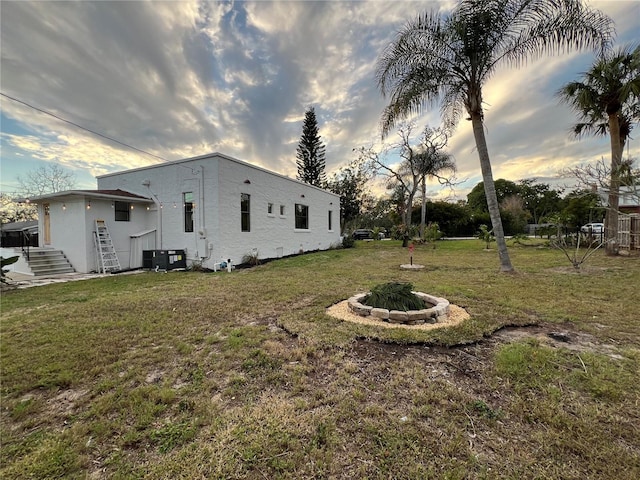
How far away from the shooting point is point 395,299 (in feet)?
13.8

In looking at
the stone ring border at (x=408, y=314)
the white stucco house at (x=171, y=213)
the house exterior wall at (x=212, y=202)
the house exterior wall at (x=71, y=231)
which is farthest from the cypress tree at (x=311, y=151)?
the stone ring border at (x=408, y=314)

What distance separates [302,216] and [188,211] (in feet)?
21.7

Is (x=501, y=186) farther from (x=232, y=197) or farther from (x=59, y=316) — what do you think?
(x=59, y=316)

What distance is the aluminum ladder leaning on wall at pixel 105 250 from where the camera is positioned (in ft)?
30.8

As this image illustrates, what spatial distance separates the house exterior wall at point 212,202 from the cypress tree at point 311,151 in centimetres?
1673

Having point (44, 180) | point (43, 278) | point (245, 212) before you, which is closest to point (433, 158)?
point (245, 212)

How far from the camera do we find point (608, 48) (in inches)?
263

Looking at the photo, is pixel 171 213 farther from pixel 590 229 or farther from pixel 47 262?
pixel 590 229

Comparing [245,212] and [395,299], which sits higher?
[245,212]

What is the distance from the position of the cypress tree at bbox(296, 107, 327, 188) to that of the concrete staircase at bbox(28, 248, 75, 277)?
74.1 ft

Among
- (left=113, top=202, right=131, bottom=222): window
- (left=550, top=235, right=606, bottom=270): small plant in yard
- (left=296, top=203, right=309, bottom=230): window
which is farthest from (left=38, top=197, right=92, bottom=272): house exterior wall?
(left=550, top=235, right=606, bottom=270): small plant in yard

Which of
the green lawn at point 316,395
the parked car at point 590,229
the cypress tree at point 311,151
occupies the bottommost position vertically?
the green lawn at point 316,395

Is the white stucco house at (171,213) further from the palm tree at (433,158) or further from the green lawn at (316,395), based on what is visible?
the palm tree at (433,158)

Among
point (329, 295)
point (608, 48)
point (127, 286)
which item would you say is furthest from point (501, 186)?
point (127, 286)
